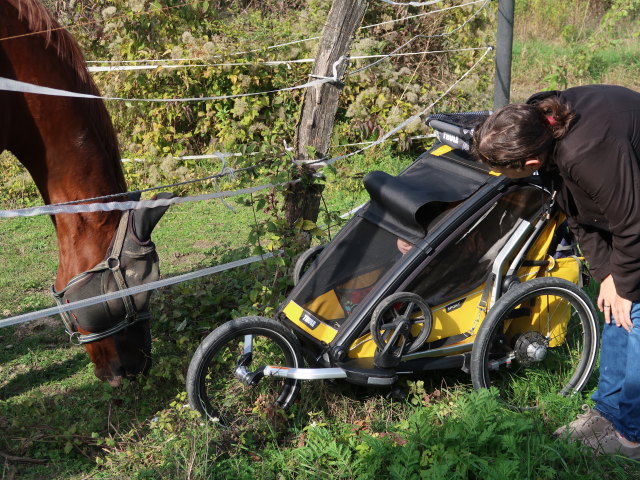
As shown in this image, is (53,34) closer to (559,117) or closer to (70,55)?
(70,55)

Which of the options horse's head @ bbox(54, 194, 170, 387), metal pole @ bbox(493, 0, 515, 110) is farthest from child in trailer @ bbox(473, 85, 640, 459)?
metal pole @ bbox(493, 0, 515, 110)

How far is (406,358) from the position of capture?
340 cm

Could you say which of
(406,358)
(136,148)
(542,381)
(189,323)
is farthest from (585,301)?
(136,148)

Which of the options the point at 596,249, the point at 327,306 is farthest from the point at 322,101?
the point at 596,249

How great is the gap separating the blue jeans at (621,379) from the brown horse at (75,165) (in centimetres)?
221

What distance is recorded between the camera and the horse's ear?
3.30m

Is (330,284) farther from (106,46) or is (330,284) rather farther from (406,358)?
(106,46)

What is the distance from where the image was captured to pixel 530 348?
11.6ft

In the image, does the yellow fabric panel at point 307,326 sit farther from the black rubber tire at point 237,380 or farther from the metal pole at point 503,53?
the metal pole at point 503,53

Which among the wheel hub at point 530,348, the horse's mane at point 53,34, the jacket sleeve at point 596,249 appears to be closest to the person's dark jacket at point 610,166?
the jacket sleeve at point 596,249

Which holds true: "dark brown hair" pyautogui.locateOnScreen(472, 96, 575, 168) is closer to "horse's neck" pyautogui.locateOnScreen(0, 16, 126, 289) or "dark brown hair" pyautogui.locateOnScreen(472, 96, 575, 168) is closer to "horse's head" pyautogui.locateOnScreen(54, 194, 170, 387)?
"horse's head" pyautogui.locateOnScreen(54, 194, 170, 387)

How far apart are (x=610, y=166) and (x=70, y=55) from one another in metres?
2.49

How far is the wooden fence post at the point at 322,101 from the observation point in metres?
3.86

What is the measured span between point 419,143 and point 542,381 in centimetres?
471
